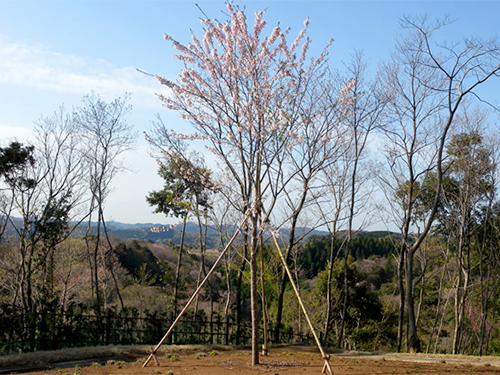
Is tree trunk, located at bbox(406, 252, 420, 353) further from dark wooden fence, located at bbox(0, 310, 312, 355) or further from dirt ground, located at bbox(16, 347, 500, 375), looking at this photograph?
dark wooden fence, located at bbox(0, 310, 312, 355)

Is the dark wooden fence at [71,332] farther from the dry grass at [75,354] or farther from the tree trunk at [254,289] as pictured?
the tree trunk at [254,289]

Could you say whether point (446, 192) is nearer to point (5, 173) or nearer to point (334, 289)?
point (334, 289)

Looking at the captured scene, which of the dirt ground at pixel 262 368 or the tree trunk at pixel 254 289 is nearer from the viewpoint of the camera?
the dirt ground at pixel 262 368

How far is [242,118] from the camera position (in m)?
6.81

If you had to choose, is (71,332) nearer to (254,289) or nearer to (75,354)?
(75,354)

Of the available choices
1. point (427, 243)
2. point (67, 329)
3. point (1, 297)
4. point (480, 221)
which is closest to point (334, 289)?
point (427, 243)

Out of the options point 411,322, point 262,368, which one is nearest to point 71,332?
point 262,368

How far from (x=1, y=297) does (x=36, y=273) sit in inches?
130

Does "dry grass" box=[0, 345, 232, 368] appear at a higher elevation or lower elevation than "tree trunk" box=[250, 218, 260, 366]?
lower

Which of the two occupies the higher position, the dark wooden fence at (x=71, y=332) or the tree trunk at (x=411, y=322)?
the tree trunk at (x=411, y=322)

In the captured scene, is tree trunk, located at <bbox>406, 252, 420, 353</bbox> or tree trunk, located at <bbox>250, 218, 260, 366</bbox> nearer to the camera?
tree trunk, located at <bbox>250, 218, 260, 366</bbox>

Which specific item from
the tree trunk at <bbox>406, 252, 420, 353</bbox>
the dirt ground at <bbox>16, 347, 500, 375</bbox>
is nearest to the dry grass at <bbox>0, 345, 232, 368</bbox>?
the dirt ground at <bbox>16, 347, 500, 375</bbox>

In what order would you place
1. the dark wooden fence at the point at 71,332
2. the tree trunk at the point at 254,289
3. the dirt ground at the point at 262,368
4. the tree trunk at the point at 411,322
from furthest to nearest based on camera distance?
1. the tree trunk at the point at 411,322
2. the dark wooden fence at the point at 71,332
3. the tree trunk at the point at 254,289
4. the dirt ground at the point at 262,368

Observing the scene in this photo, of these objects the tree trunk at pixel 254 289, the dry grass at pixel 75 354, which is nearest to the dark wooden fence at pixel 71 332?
the dry grass at pixel 75 354
